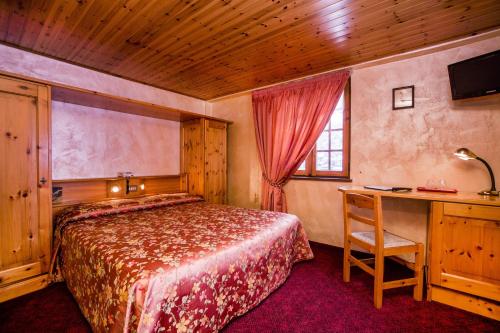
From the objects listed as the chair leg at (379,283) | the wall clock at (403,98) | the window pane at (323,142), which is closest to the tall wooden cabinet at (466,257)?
the chair leg at (379,283)

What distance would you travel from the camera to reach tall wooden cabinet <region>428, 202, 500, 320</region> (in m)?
1.73

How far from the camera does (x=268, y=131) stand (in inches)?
140

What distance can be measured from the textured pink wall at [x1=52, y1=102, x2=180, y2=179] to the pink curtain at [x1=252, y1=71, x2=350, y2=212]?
58.4 inches

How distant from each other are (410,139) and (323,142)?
1.03 meters

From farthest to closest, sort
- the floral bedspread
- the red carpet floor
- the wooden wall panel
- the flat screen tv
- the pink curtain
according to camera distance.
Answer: the wooden wall panel, the pink curtain, the flat screen tv, the red carpet floor, the floral bedspread

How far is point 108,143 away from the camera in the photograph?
9.93 feet

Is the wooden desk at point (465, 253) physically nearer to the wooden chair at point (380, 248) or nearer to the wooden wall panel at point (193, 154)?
the wooden chair at point (380, 248)

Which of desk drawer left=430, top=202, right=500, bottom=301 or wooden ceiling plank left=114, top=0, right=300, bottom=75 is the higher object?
wooden ceiling plank left=114, top=0, right=300, bottom=75

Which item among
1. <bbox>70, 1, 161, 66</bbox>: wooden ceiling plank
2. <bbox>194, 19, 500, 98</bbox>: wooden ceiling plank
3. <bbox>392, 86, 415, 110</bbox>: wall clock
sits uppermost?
<bbox>194, 19, 500, 98</bbox>: wooden ceiling plank

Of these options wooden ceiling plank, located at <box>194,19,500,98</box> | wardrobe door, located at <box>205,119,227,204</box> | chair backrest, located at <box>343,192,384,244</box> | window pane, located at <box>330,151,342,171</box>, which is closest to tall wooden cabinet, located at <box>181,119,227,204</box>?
wardrobe door, located at <box>205,119,227,204</box>

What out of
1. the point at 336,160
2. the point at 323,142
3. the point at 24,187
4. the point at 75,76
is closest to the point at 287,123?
the point at 323,142

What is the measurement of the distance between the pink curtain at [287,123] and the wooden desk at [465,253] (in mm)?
1522

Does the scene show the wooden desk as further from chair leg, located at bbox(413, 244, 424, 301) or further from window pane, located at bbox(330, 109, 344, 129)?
window pane, located at bbox(330, 109, 344, 129)

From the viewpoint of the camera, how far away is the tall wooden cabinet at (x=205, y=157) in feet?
11.8
